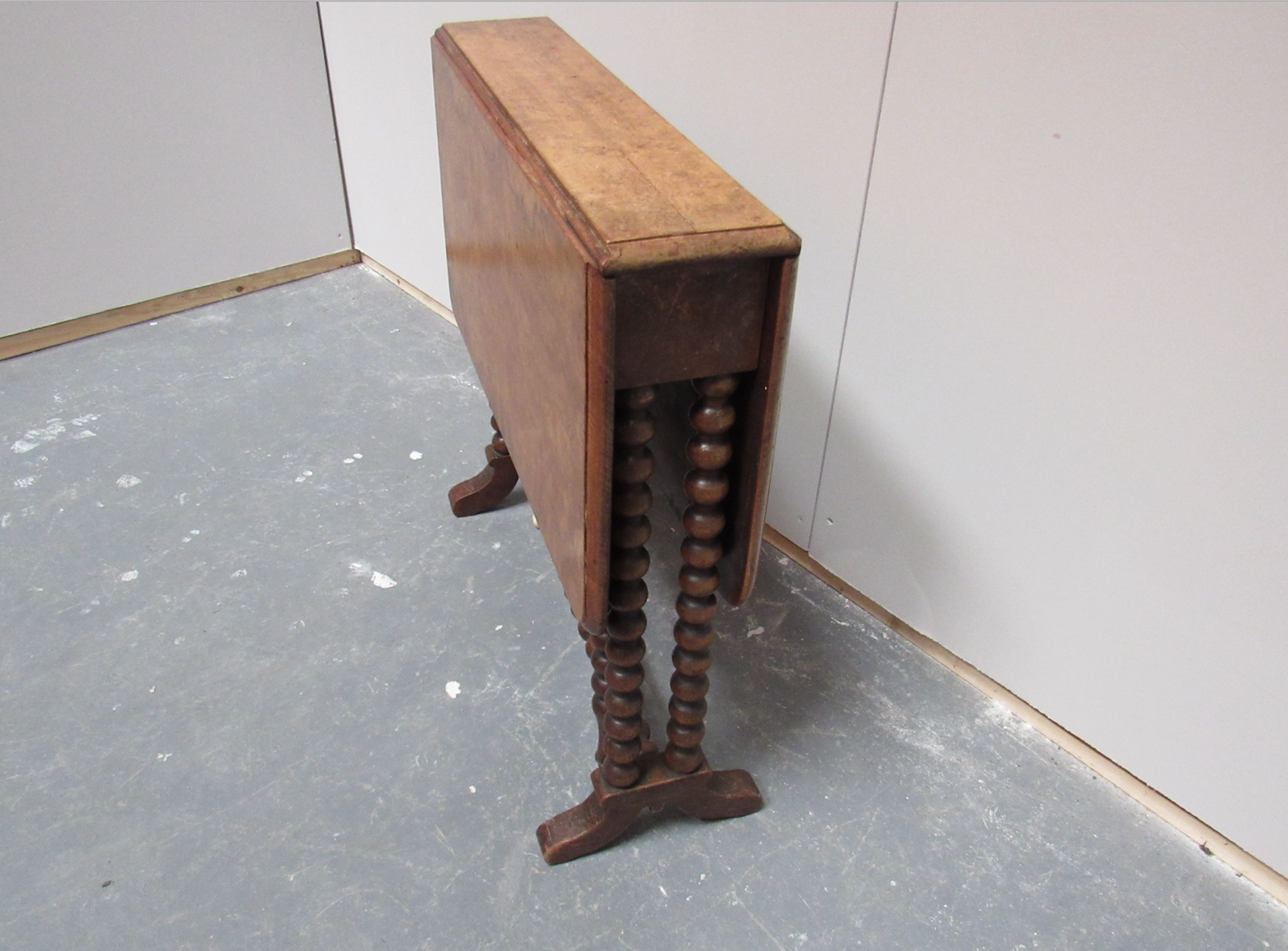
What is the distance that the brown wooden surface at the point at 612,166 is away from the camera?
981mm

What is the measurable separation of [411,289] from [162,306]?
62 centimetres

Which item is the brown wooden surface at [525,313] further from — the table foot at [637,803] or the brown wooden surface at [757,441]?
the table foot at [637,803]

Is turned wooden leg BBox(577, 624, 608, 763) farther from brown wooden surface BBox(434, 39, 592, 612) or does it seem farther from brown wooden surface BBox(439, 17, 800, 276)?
brown wooden surface BBox(439, 17, 800, 276)

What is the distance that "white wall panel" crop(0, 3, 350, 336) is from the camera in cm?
238

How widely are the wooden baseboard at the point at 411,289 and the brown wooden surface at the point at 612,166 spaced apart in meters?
1.25

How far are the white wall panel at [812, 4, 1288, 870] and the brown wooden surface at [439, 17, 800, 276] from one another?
416 millimetres

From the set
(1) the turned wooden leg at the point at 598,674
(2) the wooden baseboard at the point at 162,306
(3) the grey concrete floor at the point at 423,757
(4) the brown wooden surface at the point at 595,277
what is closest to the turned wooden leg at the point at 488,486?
(3) the grey concrete floor at the point at 423,757

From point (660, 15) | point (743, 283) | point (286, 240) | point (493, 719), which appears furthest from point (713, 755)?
point (286, 240)

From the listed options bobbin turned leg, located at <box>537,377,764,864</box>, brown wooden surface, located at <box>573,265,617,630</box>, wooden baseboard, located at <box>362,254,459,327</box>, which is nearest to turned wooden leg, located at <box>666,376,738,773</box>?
bobbin turned leg, located at <box>537,377,764,864</box>

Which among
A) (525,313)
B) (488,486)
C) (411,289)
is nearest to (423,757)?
(488,486)

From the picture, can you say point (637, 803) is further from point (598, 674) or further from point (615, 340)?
point (615, 340)

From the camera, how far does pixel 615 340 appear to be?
999 millimetres

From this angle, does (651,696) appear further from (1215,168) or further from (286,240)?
(286,240)

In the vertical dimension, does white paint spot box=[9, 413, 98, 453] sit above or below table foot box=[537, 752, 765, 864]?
below
